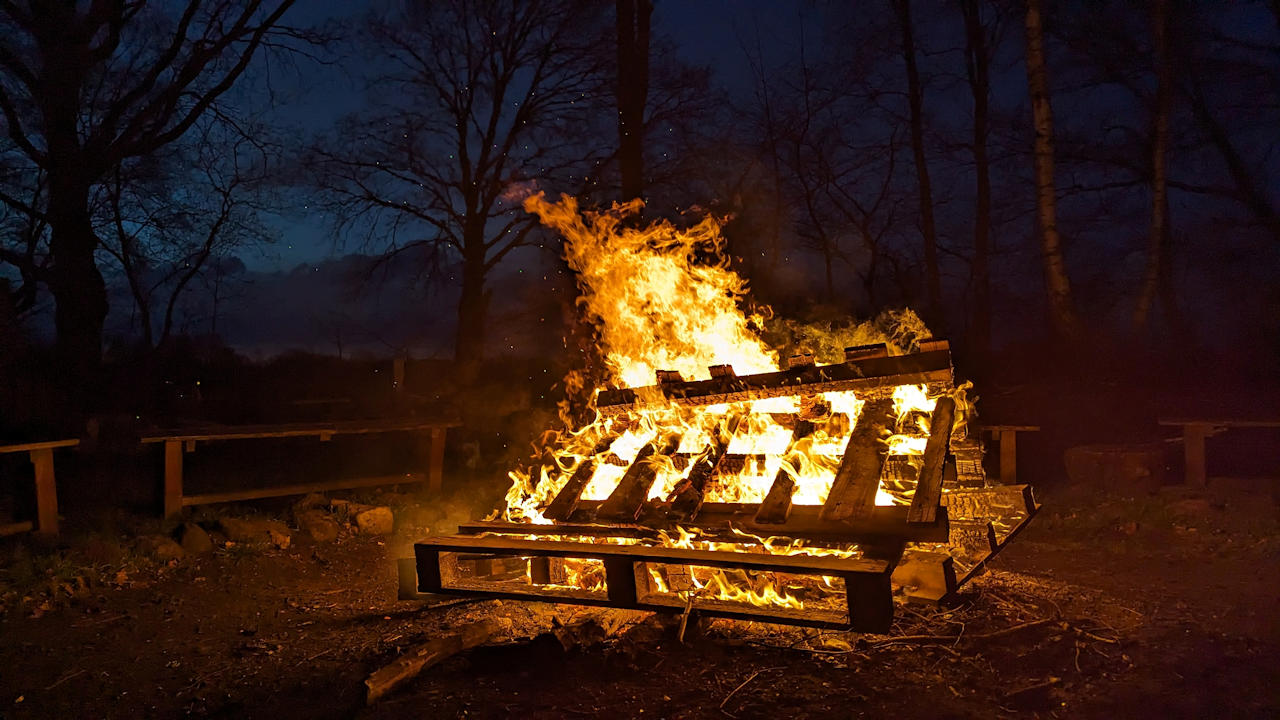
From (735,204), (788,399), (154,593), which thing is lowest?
(154,593)

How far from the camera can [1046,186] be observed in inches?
493

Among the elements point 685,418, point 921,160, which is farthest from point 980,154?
point 685,418

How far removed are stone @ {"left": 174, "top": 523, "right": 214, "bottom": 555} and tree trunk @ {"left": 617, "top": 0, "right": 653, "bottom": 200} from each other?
7.09 meters

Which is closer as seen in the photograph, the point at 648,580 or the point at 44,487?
the point at 648,580

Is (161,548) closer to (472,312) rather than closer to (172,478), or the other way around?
(172,478)

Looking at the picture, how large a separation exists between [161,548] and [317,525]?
1298mm

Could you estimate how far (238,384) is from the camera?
20.2 m

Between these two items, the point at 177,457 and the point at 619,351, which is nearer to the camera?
the point at 619,351

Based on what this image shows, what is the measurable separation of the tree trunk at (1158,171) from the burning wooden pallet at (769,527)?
404 inches

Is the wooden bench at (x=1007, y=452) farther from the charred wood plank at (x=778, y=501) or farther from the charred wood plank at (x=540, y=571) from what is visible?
the charred wood plank at (x=540, y=571)

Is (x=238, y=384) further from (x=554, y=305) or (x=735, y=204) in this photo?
(x=735, y=204)

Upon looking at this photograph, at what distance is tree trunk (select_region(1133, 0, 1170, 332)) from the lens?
13492 millimetres

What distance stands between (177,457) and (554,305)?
11533mm

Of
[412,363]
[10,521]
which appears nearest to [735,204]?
[412,363]
